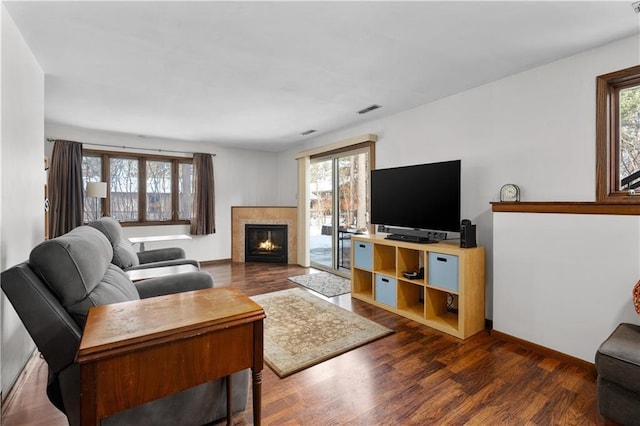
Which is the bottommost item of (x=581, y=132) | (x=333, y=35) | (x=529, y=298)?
(x=529, y=298)

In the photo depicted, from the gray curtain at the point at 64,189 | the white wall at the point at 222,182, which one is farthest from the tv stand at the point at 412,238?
the gray curtain at the point at 64,189

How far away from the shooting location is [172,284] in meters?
2.31

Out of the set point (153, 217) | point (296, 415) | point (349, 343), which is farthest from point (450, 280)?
point (153, 217)

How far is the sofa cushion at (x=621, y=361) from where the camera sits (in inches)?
60.6

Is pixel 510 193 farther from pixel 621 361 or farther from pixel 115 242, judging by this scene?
pixel 115 242

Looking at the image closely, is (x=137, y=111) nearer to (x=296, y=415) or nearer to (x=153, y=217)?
(x=153, y=217)

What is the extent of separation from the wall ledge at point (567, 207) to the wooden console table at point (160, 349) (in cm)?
231

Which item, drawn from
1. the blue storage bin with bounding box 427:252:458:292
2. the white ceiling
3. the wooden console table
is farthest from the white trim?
the wooden console table

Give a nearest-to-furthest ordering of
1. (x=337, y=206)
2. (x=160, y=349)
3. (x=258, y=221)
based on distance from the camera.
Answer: (x=160, y=349) < (x=337, y=206) < (x=258, y=221)

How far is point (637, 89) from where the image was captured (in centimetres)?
221

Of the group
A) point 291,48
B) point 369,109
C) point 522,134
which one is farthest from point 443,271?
point 291,48

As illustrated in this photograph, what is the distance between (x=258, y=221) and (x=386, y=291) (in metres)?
3.44

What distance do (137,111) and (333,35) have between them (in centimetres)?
296

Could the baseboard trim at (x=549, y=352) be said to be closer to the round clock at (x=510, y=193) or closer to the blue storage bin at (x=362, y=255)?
the round clock at (x=510, y=193)
